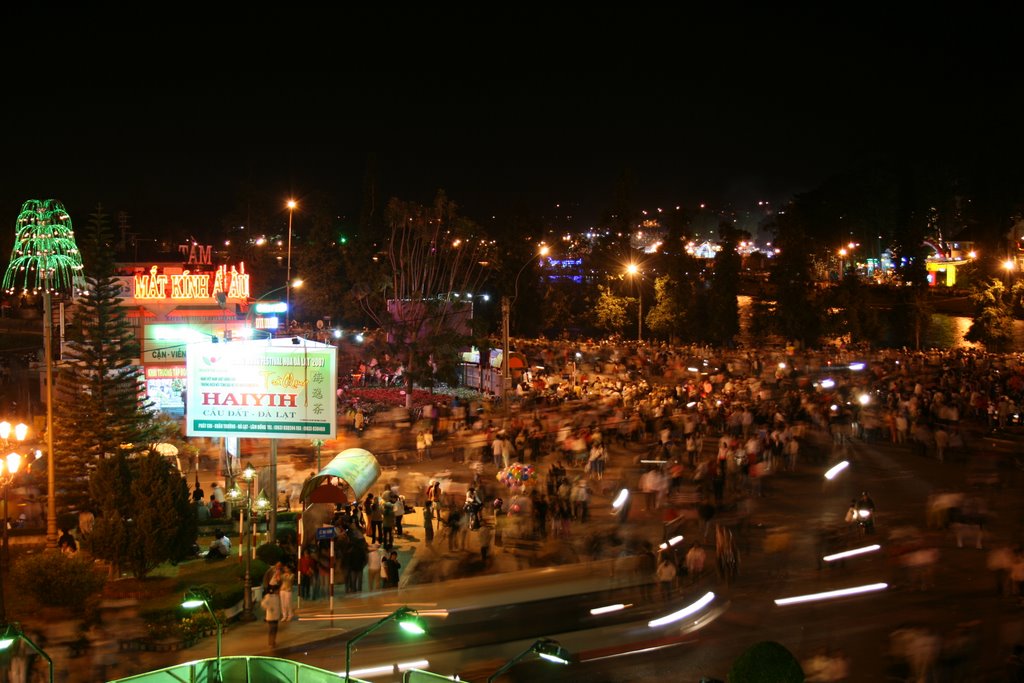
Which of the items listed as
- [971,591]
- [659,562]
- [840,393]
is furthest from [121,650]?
[840,393]

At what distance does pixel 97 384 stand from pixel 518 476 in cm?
995

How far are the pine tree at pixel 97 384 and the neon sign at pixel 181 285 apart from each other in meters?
6.04

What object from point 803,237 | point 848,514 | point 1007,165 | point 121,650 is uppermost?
point 1007,165

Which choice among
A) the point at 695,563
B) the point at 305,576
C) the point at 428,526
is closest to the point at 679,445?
the point at 428,526

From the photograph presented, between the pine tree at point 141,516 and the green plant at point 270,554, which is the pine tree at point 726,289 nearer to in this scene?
the green plant at point 270,554

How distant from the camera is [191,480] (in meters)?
21.8

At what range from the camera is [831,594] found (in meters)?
12.3

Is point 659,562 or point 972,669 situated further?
point 659,562

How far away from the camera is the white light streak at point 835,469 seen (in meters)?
19.0

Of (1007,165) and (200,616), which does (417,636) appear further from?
(1007,165)

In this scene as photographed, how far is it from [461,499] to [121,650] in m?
7.49

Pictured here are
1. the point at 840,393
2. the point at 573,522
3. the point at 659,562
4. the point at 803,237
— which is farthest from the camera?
the point at 803,237

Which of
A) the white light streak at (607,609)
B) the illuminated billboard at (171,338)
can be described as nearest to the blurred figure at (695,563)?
the white light streak at (607,609)

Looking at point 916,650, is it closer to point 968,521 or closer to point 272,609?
point 968,521
